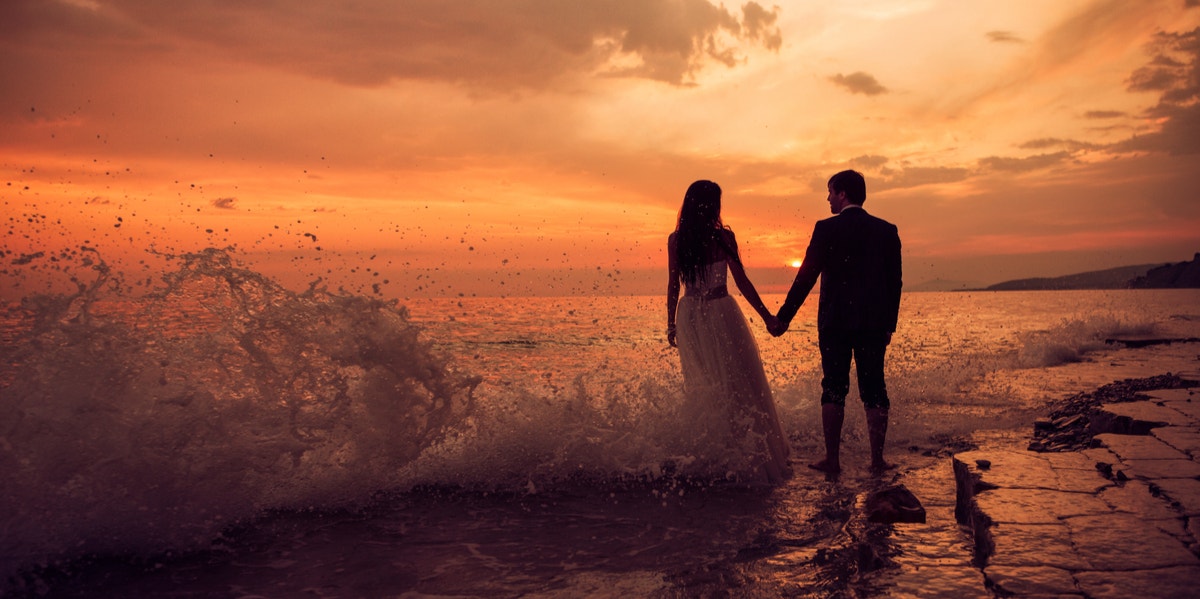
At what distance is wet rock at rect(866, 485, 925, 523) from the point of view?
3.91 m

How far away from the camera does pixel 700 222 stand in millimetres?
5555

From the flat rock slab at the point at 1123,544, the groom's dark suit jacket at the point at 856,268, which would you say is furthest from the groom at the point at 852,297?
the flat rock slab at the point at 1123,544

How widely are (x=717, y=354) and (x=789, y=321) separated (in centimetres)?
64

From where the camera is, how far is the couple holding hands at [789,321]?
549cm

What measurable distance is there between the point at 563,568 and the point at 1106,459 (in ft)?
11.0

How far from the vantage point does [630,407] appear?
6.30 metres

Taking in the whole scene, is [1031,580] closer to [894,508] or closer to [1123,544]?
[1123,544]

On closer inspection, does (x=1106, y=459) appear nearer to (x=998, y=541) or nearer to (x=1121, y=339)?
(x=998, y=541)

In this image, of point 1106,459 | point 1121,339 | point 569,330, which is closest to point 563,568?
point 1106,459

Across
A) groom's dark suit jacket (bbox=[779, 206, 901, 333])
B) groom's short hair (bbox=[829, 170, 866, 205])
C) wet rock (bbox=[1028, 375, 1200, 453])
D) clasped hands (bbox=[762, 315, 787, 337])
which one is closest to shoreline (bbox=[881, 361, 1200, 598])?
wet rock (bbox=[1028, 375, 1200, 453])

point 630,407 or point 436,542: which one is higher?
point 630,407

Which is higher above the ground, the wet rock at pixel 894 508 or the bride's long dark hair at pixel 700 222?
the bride's long dark hair at pixel 700 222

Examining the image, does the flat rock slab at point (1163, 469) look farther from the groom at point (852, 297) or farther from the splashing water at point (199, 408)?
the splashing water at point (199, 408)

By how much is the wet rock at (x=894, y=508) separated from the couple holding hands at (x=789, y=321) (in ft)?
4.46
